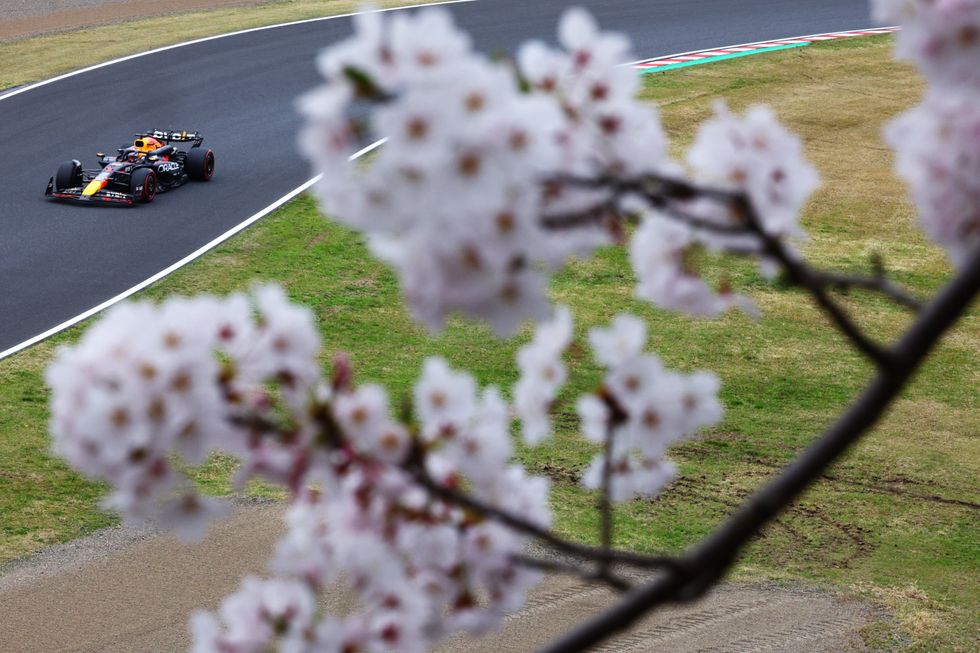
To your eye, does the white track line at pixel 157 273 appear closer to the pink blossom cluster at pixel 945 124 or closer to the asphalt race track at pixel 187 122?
the asphalt race track at pixel 187 122

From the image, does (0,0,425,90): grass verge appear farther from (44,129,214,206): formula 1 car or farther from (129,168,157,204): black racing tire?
(129,168,157,204): black racing tire

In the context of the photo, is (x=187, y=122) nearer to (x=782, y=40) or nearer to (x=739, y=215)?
(x=782, y=40)

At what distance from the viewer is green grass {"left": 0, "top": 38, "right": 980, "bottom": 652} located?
10.2 meters

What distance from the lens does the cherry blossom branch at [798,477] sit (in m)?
1.93

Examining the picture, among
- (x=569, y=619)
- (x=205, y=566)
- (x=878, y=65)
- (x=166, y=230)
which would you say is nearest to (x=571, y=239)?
(x=569, y=619)

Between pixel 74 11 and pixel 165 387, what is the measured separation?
33717 millimetres

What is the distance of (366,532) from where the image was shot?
245cm

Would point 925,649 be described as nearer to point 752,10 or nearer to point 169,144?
point 169,144

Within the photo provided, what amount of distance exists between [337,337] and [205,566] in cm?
484

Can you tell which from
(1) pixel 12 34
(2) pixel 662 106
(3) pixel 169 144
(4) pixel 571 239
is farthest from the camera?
(1) pixel 12 34

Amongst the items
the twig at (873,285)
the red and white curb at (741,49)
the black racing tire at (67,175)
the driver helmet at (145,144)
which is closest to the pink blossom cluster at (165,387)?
the twig at (873,285)

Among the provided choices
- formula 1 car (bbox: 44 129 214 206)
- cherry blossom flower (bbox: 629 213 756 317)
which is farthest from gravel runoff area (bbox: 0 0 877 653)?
formula 1 car (bbox: 44 129 214 206)

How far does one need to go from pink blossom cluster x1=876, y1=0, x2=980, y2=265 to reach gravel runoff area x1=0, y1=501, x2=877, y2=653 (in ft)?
23.0

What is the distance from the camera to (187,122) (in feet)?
79.0
